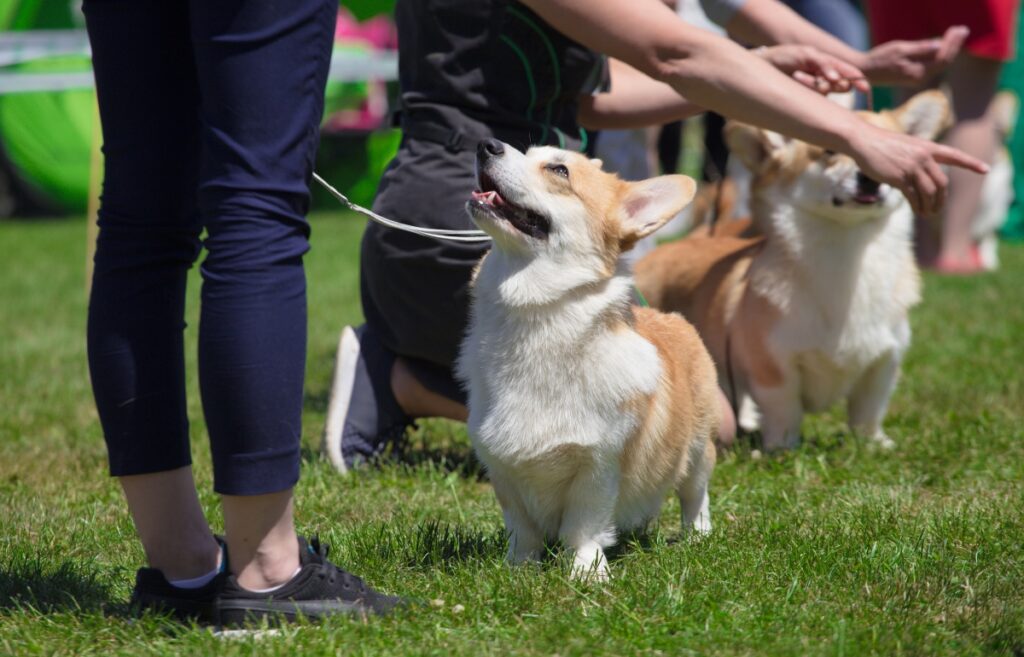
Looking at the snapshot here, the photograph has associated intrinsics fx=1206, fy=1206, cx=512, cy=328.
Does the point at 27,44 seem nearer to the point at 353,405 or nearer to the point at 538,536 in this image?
the point at 353,405

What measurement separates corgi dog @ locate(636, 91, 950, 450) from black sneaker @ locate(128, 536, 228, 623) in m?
1.97

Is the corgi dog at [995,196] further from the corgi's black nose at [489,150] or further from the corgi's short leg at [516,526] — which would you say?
the corgi's short leg at [516,526]

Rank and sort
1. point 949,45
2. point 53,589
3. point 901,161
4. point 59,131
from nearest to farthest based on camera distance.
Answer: point 53,589 < point 901,161 < point 949,45 < point 59,131

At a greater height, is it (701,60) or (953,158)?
(701,60)

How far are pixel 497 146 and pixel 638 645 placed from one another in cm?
99

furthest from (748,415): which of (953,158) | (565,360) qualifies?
(565,360)

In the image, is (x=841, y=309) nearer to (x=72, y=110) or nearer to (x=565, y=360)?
(x=565, y=360)

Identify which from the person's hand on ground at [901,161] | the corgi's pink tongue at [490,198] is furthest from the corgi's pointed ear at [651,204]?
the person's hand on ground at [901,161]

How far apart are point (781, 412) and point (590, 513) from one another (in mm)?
1461

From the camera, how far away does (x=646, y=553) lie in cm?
239

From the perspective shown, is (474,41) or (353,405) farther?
(353,405)

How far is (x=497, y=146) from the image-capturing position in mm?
2344

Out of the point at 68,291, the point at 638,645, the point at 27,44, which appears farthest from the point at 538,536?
the point at 27,44

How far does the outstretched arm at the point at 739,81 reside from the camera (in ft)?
7.79
